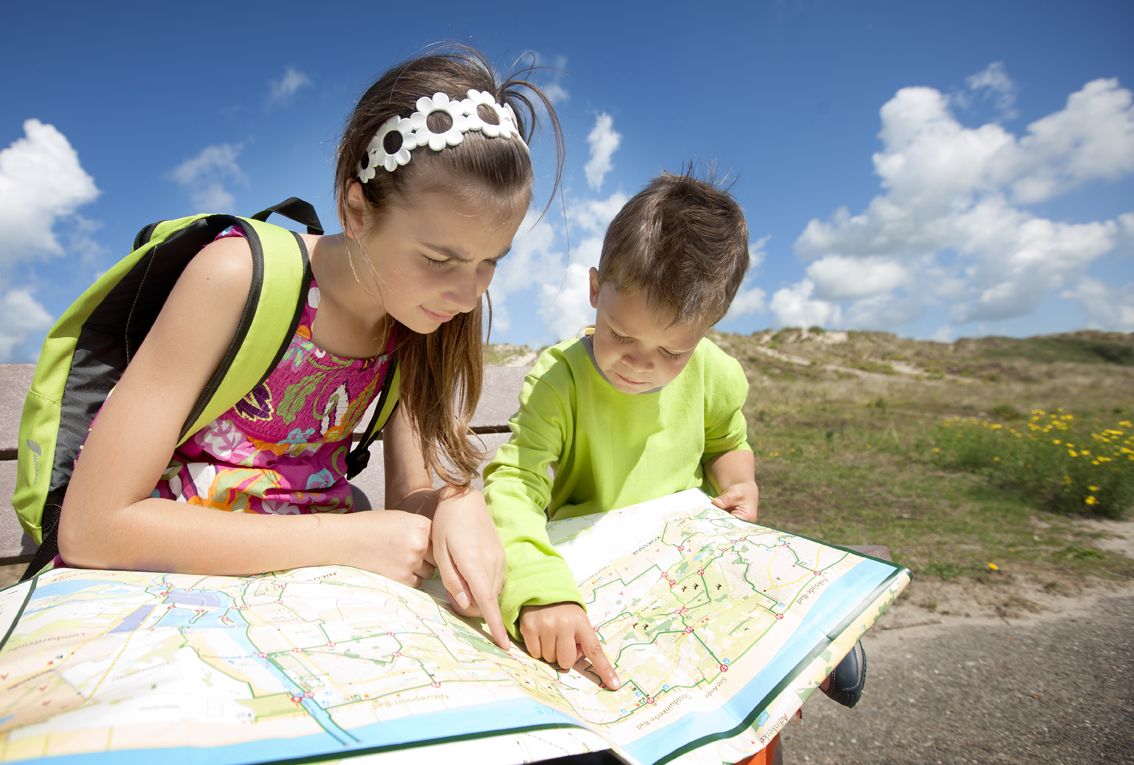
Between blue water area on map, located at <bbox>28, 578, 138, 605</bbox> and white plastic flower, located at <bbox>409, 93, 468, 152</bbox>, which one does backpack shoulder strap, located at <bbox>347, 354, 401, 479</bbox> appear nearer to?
white plastic flower, located at <bbox>409, 93, 468, 152</bbox>

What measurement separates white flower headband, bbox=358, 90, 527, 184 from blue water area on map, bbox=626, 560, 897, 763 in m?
1.22

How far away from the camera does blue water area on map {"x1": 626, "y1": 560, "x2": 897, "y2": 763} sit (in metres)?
0.92

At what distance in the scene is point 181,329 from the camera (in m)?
1.13

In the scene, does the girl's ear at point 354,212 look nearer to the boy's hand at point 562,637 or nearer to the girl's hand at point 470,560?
the girl's hand at point 470,560

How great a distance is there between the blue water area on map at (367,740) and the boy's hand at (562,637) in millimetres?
334

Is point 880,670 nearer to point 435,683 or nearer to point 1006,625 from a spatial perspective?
point 1006,625

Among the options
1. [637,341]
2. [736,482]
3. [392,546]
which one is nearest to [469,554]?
[392,546]

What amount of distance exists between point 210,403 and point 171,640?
62cm

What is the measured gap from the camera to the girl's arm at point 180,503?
105cm

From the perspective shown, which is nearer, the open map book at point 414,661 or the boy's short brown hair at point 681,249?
the open map book at point 414,661

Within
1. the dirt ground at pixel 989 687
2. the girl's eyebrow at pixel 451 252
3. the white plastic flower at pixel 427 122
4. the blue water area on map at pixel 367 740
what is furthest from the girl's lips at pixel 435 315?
the dirt ground at pixel 989 687

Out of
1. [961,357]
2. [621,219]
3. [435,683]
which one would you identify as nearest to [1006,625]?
[621,219]

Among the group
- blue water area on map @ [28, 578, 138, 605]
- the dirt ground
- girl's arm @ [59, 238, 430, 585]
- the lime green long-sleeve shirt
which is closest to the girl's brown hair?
the lime green long-sleeve shirt

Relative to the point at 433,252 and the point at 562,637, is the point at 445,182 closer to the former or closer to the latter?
the point at 433,252
